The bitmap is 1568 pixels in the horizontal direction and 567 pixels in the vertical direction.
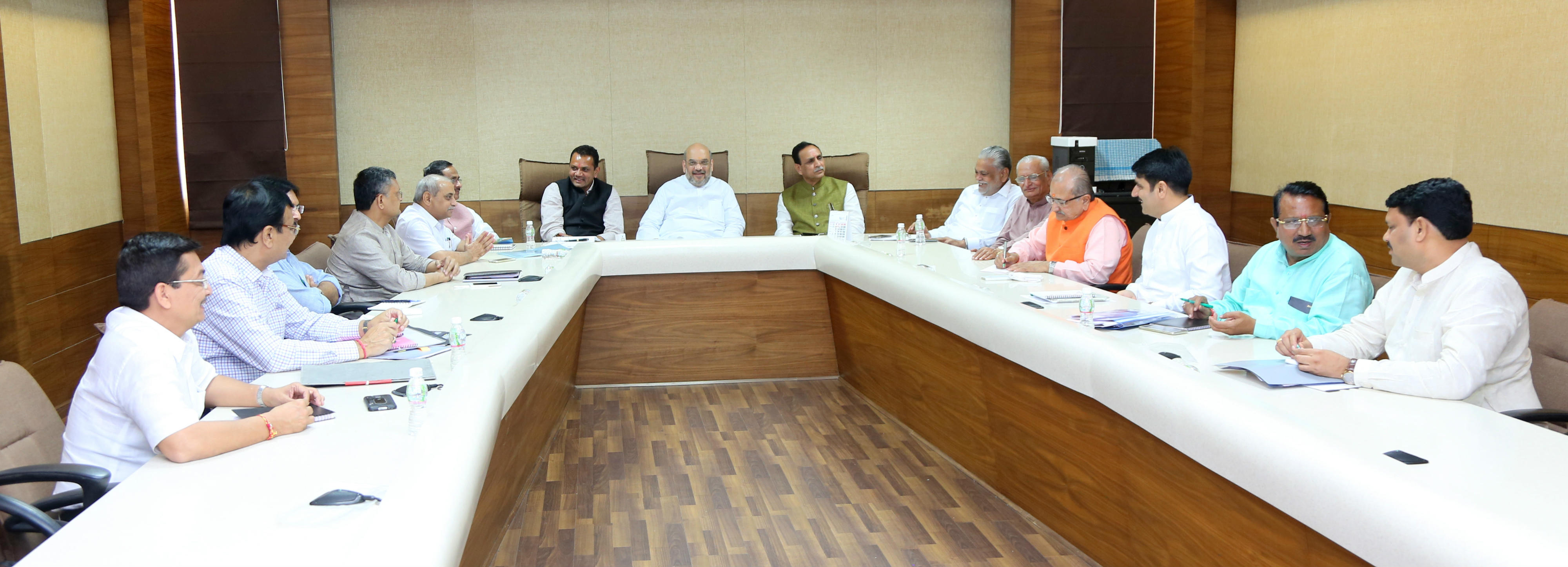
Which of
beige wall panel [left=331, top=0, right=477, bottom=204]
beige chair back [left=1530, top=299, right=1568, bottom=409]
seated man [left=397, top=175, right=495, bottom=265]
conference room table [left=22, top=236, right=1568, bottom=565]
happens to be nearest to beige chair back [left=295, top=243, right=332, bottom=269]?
seated man [left=397, top=175, right=495, bottom=265]

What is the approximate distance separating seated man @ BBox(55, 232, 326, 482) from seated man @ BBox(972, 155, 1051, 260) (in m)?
3.23

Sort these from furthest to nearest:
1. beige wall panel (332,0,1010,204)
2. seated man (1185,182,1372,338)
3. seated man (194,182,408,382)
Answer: beige wall panel (332,0,1010,204), seated man (1185,182,1372,338), seated man (194,182,408,382)

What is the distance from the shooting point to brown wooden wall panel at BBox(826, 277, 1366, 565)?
2188 mm

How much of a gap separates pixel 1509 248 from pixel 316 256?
555 centimetres

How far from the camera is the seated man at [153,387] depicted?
200 centimetres

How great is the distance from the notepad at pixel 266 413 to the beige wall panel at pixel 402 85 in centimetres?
523

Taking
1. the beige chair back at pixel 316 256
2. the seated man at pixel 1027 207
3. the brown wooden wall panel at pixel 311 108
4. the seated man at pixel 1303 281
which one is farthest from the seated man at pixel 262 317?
the brown wooden wall panel at pixel 311 108

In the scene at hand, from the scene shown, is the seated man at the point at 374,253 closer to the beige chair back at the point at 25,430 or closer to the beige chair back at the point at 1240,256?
the beige chair back at the point at 25,430

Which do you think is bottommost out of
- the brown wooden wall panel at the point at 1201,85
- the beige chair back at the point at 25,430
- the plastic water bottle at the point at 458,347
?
the beige chair back at the point at 25,430

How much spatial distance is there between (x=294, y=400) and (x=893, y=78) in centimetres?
608

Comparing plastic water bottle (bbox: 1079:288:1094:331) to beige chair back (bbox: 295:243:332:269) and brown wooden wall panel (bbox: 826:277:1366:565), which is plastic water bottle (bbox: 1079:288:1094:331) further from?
beige chair back (bbox: 295:243:332:269)

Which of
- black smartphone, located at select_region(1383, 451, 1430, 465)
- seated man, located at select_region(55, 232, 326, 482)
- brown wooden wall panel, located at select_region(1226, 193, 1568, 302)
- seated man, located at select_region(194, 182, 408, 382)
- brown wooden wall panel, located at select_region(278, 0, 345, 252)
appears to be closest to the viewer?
black smartphone, located at select_region(1383, 451, 1430, 465)

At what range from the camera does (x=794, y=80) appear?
7.69 meters

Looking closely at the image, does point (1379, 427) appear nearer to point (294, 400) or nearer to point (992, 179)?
point (294, 400)
